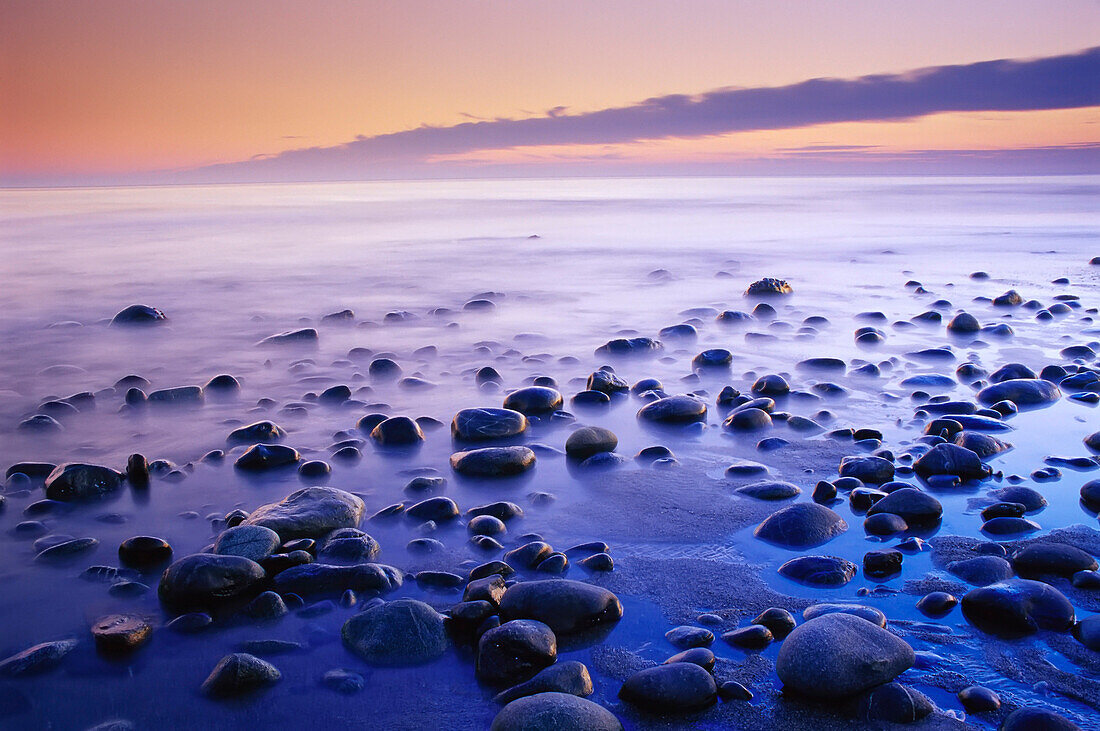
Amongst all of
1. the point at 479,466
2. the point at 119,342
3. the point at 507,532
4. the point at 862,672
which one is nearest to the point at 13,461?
the point at 479,466

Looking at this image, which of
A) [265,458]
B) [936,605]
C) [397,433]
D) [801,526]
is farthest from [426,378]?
[936,605]

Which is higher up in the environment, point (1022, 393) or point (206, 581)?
point (206, 581)

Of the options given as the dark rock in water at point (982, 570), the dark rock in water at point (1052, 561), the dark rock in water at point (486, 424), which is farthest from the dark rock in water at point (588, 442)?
the dark rock in water at point (1052, 561)

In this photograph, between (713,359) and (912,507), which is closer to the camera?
(912,507)

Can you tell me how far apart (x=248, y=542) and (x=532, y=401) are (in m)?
2.20

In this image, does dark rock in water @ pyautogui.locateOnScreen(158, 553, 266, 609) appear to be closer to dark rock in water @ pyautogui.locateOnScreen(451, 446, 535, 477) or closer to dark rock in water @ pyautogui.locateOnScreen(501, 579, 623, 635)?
dark rock in water @ pyautogui.locateOnScreen(501, 579, 623, 635)

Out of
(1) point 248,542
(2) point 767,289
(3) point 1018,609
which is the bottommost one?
(2) point 767,289

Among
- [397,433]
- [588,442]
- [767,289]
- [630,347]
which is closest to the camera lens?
[588,442]

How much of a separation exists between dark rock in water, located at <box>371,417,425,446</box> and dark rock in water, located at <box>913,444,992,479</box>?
257cm

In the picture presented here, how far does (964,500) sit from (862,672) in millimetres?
1655

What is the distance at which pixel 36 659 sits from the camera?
7.95 ft

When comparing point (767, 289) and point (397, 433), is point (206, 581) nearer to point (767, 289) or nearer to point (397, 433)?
point (397, 433)

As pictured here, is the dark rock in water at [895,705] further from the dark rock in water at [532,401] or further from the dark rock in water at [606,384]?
the dark rock in water at [606,384]

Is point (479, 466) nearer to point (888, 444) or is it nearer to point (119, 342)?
point (888, 444)
